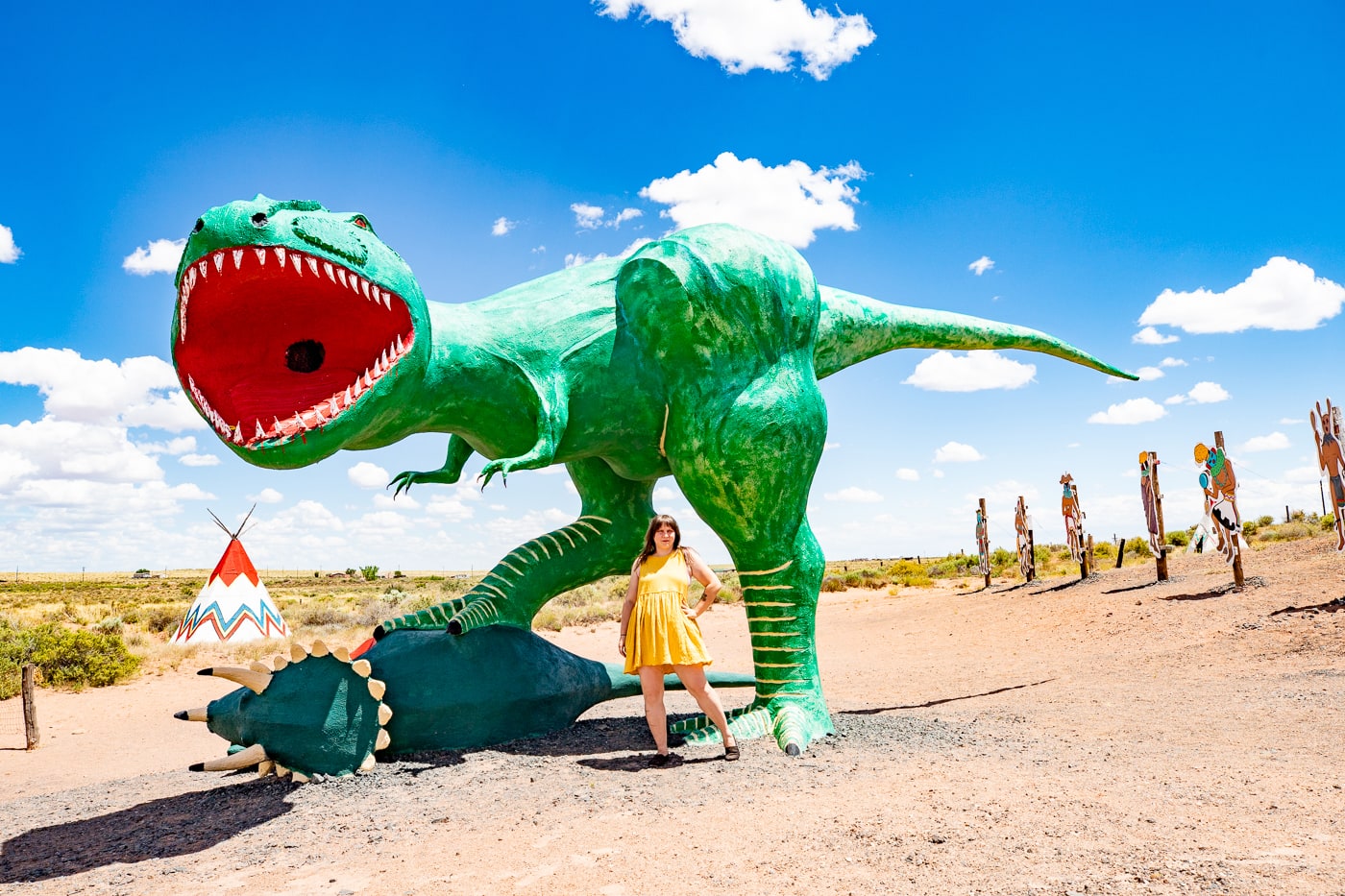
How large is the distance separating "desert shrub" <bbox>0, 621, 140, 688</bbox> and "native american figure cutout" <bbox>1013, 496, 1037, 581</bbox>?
1698 cm

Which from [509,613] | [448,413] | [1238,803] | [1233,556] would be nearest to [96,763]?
[509,613]

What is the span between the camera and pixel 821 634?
14.6m

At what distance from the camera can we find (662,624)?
4.31 metres

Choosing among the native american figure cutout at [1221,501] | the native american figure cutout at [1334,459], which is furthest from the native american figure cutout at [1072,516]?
the native american figure cutout at [1334,459]

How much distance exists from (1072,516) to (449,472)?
16.5m

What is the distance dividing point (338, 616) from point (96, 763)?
13.5 metres

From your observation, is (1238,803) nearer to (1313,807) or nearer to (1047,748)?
(1313,807)

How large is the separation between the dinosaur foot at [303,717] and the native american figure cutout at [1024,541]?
17.6 metres

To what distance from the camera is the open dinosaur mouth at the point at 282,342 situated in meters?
3.53

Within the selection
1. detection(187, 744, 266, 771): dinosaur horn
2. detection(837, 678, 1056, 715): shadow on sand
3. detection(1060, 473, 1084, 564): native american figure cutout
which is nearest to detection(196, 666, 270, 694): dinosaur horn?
detection(187, 744, 266, 771): dinosaur horn

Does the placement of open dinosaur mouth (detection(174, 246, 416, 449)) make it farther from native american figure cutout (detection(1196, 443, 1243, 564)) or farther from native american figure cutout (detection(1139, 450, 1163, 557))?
native american figure cutout (detection(1139, 450, 1163, 557))

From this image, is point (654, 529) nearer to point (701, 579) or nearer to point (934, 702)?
point (701, 579)

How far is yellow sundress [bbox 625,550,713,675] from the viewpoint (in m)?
4.27

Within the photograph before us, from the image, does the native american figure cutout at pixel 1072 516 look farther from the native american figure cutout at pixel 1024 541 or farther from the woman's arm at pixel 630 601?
the woman's arm at pixel 630 601
